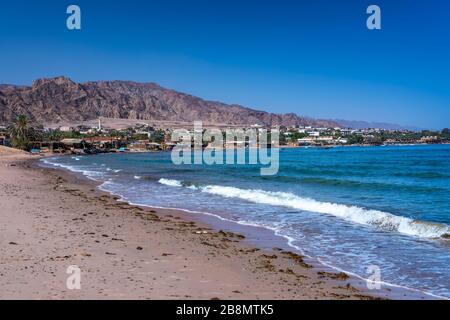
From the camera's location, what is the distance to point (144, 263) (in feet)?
29.9

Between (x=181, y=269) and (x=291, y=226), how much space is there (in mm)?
6817

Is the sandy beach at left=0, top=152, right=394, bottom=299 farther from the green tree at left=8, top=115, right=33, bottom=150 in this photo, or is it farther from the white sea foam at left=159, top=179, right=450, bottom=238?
the green tree at left=8, top=115, right=33, bottom=150

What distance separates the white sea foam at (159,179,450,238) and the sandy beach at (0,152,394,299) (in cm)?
542

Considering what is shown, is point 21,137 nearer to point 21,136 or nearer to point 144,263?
point 21,136

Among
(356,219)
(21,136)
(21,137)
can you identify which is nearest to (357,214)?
(356,219)

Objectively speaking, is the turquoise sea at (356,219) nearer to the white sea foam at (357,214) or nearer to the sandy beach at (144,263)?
the white sea foam at (357,214)

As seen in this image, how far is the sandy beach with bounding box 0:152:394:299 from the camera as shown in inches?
280

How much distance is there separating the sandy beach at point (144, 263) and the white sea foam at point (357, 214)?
5.42 m

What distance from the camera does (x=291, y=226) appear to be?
48.7ft

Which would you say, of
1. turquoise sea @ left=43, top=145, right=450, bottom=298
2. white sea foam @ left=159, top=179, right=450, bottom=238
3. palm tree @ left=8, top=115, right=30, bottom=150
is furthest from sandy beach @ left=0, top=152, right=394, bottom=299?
palm tree @ left=8, top=115, right=30, bottom=150

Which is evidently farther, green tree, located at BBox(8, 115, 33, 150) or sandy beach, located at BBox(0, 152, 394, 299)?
green tree, located at BBox(8, 115, 33, 150)

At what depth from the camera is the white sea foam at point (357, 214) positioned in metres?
13.8

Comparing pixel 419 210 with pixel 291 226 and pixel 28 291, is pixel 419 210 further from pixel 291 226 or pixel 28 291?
pixel 28 291

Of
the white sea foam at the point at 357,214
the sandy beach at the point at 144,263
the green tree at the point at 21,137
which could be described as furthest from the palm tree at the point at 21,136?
Answer: the sandy beach at the point at 144,263
